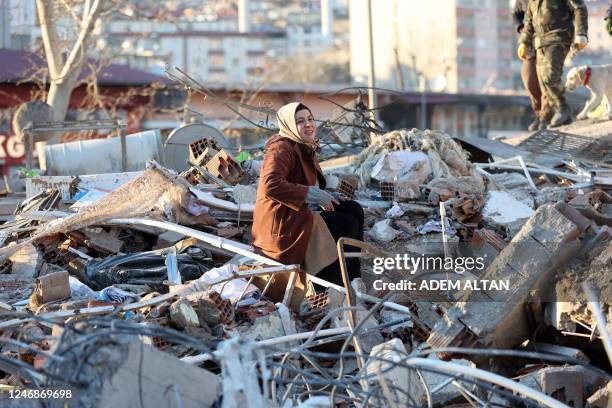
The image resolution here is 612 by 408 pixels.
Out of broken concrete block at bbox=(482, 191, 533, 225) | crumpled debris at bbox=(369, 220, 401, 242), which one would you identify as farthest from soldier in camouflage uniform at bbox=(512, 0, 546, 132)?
crumpled debris at bbox=(369, 220, 401, 242)

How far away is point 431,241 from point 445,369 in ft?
12.9

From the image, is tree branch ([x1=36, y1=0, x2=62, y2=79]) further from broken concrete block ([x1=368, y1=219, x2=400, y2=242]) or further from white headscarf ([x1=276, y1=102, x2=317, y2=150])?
white headscarf ([x1=276, y1=102, x2=317, y2=150])

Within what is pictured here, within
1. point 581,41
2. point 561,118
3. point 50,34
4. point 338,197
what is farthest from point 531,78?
point 50,34

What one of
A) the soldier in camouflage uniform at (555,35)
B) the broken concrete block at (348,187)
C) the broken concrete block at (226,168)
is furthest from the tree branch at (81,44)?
the broken concrete block at (348,187)

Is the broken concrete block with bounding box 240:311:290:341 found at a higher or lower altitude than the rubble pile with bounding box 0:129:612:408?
lower

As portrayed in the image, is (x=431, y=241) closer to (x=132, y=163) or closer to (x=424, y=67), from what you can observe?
(x=132, y=163)

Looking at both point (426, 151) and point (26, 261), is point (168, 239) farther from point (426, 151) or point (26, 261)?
point (426, 151)

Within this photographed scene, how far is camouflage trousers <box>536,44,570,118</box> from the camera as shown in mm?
12281

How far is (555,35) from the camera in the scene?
1229 centimetres

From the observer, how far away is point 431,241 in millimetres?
8539

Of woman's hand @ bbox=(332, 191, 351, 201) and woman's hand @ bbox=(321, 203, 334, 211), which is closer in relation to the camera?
woman's hand @ bbox=(321, 203, 334, 211)

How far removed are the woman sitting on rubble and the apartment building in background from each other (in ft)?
206

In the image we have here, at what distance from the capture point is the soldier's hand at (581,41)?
12000mm

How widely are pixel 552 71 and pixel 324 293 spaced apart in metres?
6.39
